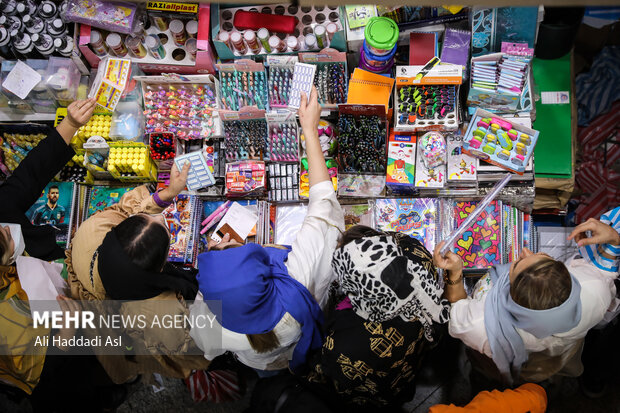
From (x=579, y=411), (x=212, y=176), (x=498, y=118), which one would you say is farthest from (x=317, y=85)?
(x=579, y=411)

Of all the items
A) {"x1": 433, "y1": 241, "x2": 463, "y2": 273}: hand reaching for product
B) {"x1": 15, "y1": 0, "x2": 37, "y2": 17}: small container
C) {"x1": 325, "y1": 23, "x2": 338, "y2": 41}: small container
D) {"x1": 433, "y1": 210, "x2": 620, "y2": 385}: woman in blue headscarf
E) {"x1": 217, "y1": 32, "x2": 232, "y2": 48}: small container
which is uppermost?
{"x1": 15, "y1": 0, "x2": 37, "y2": 17}: small container

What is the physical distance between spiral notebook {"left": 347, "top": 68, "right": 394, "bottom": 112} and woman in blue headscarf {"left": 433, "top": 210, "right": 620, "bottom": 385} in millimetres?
1472

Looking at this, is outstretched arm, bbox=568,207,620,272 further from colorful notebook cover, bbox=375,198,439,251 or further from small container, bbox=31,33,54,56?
Result: small container, bbox=31,33,54,56

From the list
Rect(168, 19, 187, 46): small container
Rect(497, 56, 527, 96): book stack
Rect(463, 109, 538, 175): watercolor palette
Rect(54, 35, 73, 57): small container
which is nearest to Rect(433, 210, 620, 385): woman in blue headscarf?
Rect(463, 109, 538, 175): watercolor palette

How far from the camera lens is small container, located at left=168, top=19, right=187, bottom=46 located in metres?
3.88

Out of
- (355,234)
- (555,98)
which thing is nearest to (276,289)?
(355,234)

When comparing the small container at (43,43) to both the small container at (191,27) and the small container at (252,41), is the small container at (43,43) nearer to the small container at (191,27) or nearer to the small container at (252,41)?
the small container at (191,27)

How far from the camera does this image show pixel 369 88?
370 cm

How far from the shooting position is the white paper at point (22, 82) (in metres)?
3.88

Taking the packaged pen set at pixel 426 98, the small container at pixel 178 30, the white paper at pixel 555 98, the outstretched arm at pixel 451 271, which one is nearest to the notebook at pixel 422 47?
the packaged pen set at pixel 426 98

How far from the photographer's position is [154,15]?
3891 mm

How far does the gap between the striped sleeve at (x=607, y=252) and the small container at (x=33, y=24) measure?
183 inches

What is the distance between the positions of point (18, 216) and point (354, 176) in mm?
2416

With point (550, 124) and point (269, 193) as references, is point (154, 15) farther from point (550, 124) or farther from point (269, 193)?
point (550, 124)
